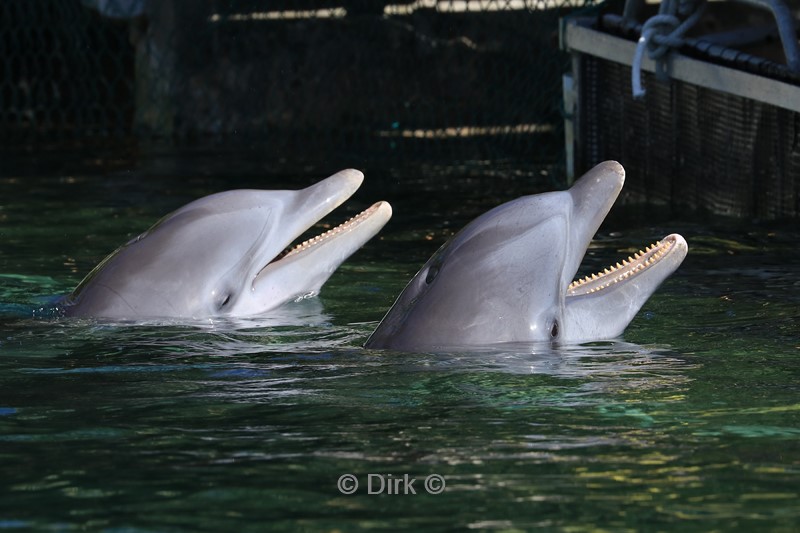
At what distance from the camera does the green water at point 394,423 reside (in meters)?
4.20

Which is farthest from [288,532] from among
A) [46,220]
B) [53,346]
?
[46,220]

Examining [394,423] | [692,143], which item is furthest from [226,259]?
[692,143]

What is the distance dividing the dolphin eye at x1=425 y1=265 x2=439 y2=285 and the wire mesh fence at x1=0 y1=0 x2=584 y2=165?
7244 mm

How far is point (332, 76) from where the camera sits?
14742mm

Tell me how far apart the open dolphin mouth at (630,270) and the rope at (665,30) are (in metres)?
3.23

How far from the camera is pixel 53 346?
651 cm

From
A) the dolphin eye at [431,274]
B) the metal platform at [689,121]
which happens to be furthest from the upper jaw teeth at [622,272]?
the metal platform at [689,121]

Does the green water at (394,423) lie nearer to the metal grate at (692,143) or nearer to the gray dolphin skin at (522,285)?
the gray dolphin skin at (522,285)

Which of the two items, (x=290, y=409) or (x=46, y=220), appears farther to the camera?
(x=46, y=220)

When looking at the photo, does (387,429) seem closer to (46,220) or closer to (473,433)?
(473,433)

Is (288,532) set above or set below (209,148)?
above

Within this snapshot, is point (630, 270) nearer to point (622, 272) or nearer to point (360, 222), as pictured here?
point (622, 272)

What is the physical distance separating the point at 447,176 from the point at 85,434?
24.4 feet

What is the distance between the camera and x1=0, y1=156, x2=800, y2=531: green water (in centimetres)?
420
